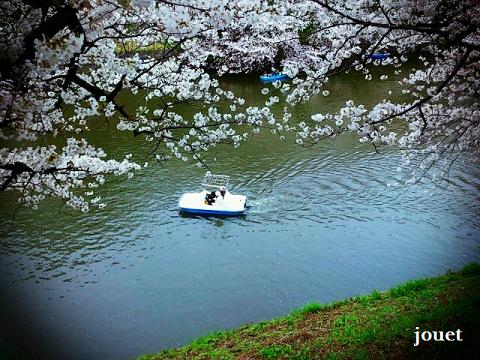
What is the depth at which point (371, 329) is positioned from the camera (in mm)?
4922

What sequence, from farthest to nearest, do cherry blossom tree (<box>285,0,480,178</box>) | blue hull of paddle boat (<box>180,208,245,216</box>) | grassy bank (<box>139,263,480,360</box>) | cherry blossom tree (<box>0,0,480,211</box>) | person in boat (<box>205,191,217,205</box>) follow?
person in boat (<box>205,191,217,205</box>) < blue hull of paddle boat (<box>180,208,245,216</box>) < grassy bank (<box>139,263,480,360</box>) < cherry blossom tree (<box>285,0,480,178</box>) < cherry blossom tree (<box>0,0,480,211</box>)

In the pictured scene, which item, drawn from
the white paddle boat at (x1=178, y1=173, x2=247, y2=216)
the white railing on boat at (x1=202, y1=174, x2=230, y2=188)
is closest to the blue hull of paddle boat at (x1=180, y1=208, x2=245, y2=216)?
the white paddle boat at (x1=178, y1=173, x2=247, y2=216)

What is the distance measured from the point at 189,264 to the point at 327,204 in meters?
4.10

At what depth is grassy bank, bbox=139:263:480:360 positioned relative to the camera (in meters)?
4.18

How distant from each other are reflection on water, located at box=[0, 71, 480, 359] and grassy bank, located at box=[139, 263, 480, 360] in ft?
5.50

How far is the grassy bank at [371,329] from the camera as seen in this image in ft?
13.7

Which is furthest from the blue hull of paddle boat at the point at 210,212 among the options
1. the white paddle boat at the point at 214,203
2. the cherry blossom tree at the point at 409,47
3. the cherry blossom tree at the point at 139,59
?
the cherry blossom tree at the point at 409,47

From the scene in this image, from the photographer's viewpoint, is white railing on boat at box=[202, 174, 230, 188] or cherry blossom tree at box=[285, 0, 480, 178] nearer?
cherry blossom tree at box=[285, 0, 480, 178]

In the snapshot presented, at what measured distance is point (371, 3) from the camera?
5.21 metres

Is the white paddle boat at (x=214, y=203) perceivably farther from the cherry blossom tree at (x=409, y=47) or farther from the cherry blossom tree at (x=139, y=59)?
the cherry blossom tree at (x=409, y=47)

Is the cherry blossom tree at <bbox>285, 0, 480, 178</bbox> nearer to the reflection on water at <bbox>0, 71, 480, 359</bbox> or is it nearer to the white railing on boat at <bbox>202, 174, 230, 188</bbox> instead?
the reflection on water at <bbox>0, 71, 480, 359</bbox>

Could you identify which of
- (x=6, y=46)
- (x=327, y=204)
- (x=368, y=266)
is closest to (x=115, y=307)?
(x=368, y=266)

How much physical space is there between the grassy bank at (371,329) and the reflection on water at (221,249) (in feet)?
5.50

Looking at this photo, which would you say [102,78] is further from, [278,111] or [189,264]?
[278,111]
